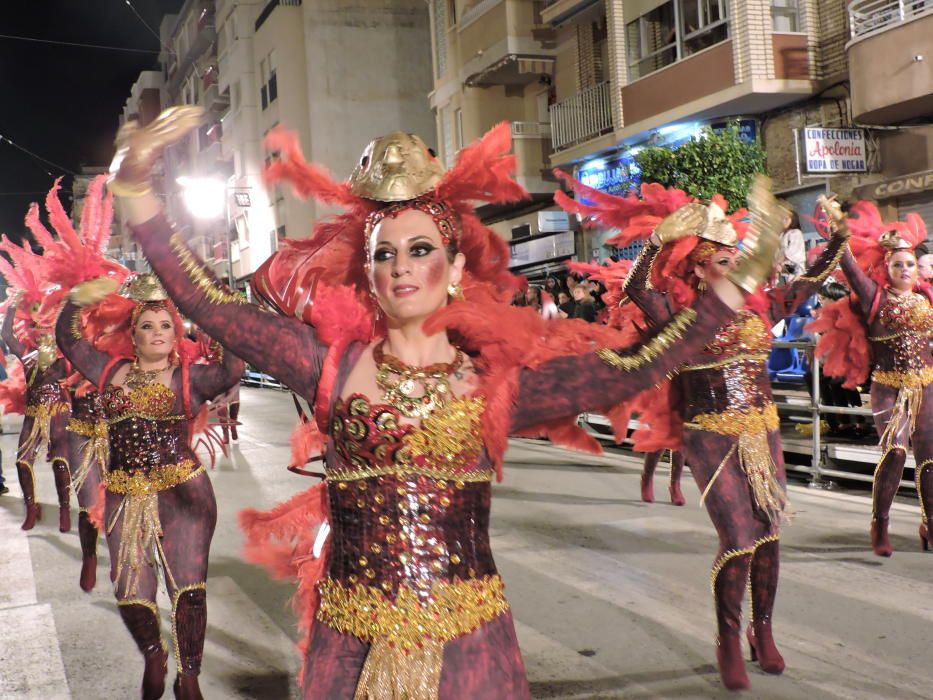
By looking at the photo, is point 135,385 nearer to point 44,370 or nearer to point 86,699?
point 86,699

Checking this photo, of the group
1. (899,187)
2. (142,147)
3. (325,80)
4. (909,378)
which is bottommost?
(909,378)

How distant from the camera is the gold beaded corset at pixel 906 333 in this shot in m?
6.59

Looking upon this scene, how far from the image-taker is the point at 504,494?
382 inches

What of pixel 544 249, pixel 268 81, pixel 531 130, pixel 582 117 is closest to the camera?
pixel 582 117

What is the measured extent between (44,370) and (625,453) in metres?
6.94

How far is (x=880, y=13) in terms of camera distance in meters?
14.1

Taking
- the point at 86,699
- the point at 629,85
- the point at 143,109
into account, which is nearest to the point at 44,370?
the point at 86,699

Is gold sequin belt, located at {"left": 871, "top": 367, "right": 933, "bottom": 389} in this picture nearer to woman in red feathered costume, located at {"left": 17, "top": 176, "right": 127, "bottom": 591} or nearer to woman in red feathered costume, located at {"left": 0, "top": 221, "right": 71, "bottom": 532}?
woman in red feathered costume, located at {"left": 17, "top": 176, "right": 127, "bottom": 591}

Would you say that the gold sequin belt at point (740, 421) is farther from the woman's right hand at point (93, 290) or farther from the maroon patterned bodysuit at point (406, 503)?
the woman's right hand at point (93, 290)

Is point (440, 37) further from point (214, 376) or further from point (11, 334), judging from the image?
point (214, 376)

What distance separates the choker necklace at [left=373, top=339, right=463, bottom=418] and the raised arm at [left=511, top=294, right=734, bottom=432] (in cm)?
20

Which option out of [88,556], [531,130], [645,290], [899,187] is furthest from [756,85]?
[88,556]

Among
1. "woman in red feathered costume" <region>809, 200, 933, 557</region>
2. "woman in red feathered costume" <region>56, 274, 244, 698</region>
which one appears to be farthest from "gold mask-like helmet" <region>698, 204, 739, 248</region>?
"woman in red feathered costume" <region>56, 274, 244, 698</region>

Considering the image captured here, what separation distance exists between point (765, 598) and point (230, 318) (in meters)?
3.31
